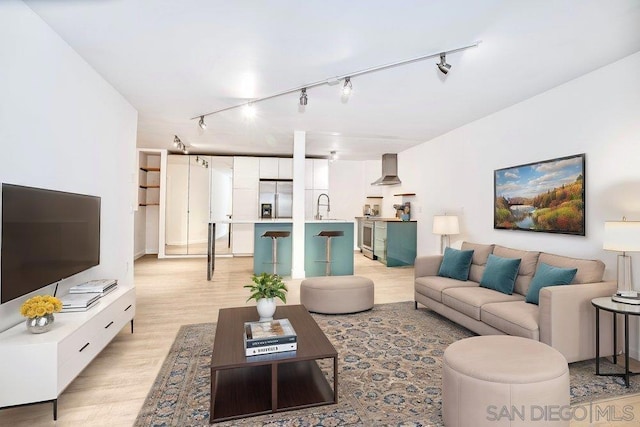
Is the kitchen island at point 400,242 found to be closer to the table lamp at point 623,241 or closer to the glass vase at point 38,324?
the table lamp at point 623,241

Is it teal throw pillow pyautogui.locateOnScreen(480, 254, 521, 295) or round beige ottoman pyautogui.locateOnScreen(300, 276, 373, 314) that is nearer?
teal throw pillow pyautogui.locateOnScreen(480, 254, 521, 295)

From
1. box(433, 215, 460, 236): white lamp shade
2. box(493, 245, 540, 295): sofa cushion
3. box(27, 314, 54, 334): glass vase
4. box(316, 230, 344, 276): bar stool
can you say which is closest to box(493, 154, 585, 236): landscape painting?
box(493, 245, 540, 295): sofa cushion

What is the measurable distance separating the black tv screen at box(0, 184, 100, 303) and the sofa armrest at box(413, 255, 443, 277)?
357cm

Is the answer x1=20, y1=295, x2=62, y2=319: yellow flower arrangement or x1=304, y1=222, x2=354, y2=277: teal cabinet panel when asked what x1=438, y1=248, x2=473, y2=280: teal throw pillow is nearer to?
x1=304, y1=222, x2=354, y2=277: teal cabinet panel

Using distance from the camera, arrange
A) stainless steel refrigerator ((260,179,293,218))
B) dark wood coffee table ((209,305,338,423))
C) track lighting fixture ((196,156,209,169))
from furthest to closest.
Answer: stainless steel refrigerator ((260,179,293,218)) < track lighting fixture ((196,156,209,169)) < dark wood coffee table ((209,305,338,423))

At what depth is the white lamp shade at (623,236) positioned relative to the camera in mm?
2406

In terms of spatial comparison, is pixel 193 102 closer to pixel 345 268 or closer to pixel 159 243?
pixel 345 268

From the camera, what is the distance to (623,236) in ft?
8.09

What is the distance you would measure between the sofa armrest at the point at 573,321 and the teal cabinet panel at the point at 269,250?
435cm

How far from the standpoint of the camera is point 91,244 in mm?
2975

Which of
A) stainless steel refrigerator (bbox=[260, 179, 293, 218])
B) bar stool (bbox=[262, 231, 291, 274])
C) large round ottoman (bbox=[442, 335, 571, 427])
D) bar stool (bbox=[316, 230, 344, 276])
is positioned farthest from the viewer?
stainless steel refrigerator (bbox=[260, 179, 293, 218])

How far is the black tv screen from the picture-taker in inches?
75.9

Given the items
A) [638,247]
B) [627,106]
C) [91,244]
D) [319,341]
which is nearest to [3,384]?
[91,244]

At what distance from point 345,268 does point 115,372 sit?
4315mm
